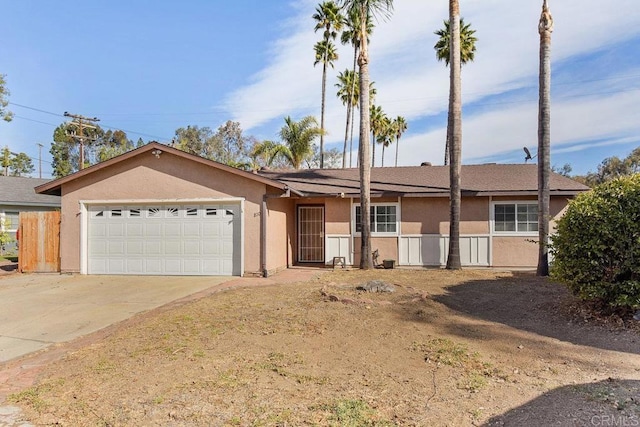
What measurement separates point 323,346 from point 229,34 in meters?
14.1

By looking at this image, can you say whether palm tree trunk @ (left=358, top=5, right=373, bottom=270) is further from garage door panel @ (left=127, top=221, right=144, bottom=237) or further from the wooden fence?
the wooden fence

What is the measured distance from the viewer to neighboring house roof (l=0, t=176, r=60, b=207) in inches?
798

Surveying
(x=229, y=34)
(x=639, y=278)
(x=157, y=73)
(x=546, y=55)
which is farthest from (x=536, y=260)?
(x=157, y=73)

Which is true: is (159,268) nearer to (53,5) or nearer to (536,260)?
(53,5)

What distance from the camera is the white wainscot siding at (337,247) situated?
1351 cm

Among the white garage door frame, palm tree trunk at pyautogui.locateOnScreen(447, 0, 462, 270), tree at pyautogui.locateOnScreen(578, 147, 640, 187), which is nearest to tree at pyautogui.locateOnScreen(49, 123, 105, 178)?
the white garage door frame

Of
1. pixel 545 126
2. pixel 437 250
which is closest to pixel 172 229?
pixel 437 250

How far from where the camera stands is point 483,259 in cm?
1301

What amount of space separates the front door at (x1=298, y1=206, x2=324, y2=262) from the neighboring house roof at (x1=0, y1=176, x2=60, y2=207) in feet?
47.0

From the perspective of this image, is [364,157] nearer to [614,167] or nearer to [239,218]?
[239,218]

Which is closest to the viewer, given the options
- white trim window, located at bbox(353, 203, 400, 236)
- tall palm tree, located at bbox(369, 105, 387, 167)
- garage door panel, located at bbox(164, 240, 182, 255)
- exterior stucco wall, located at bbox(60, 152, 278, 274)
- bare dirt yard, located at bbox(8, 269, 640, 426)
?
bare dirt yard, located at bbox(8, 269, 640, 426)

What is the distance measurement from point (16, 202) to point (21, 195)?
3.55 feet

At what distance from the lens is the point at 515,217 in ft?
42.7

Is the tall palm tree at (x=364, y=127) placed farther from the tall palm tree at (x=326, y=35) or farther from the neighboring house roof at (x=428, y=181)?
the tall palm tree at (x=326, y=35)
